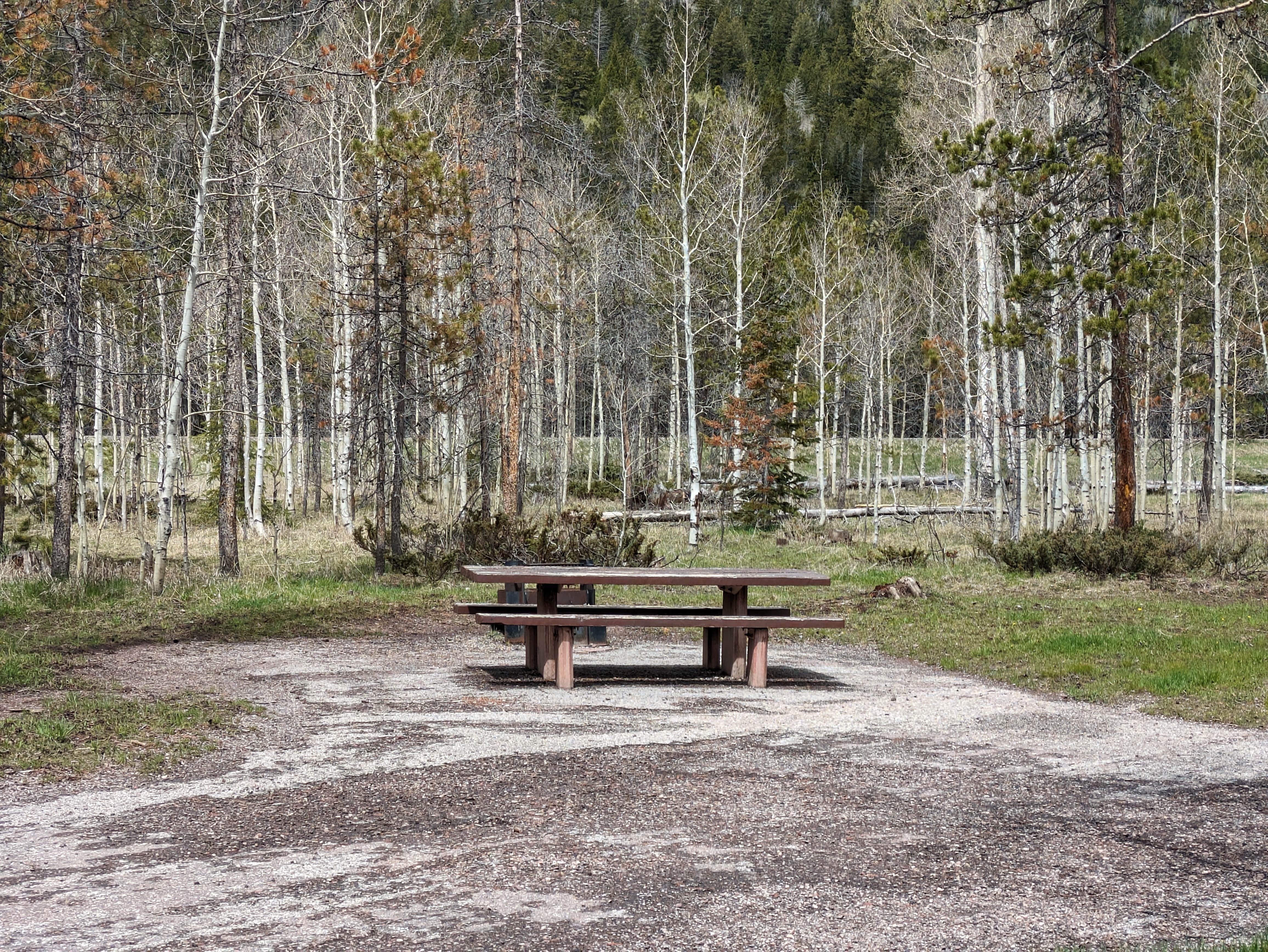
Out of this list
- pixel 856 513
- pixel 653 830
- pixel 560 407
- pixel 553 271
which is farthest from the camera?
pixel 560 407

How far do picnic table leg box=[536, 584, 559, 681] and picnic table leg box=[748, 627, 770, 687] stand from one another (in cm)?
155

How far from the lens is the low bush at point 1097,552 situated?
1603cm

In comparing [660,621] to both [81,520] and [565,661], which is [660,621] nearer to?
[565,661]

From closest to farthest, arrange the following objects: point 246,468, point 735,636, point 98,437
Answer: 1. point 735,636
2. point 246,468
3. point 98,437

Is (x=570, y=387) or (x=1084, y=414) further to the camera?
(x=570, y=387)

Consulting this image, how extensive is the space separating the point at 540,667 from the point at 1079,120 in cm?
1235

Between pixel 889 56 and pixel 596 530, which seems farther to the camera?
pixel 889 56

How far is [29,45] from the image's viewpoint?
10062 mm

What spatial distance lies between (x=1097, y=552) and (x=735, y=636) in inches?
340

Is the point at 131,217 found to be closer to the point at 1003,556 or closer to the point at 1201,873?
the point at 1003,556

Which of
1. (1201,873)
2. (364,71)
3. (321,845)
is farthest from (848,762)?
(364,71)

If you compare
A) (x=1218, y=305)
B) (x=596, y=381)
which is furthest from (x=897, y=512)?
(x=596, y=381)

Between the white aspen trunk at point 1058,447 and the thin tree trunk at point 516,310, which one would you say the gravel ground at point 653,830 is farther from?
the thin tree trunk at point 516,310

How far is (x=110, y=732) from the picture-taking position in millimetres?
6918
